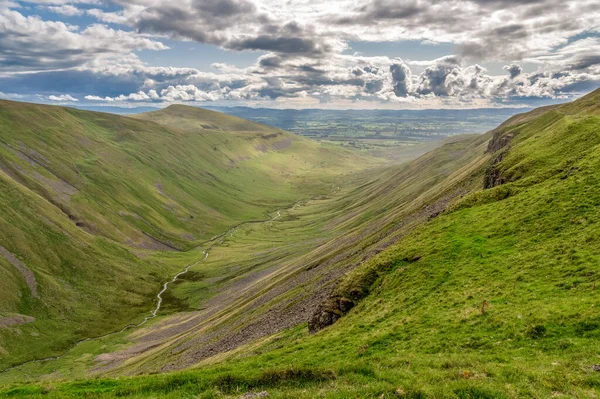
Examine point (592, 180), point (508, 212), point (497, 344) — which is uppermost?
point (592, 180)

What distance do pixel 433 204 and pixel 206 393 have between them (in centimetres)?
8833

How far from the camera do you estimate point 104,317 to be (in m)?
158

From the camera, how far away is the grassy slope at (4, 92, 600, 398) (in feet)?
76.8

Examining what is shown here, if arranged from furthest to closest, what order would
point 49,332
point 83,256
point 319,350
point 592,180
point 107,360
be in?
1. point 83,256
2. point 49,332
3. point 107,360
4. point 592,180
5. point 319,350

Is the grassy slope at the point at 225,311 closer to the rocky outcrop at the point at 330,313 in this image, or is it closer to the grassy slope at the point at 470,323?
the rocky outcrop at the point at 330,313

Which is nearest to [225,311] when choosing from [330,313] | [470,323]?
[330,313]

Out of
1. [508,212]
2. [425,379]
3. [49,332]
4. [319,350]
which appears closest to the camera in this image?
[425,379]

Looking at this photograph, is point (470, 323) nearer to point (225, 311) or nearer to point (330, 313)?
point (330, 313)

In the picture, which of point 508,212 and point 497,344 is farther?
point 508,212

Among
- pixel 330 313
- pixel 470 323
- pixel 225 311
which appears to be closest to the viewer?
pixel 470 323

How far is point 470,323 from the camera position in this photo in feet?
104

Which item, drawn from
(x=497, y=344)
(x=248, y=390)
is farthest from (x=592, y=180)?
(x=248, y=390)

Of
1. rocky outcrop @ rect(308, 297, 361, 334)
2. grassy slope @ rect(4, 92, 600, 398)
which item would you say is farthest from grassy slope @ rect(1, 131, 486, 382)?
grassy slope @ rect(4, 92, 600, 398)

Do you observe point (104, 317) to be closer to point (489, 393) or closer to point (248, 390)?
point (248, 390)
